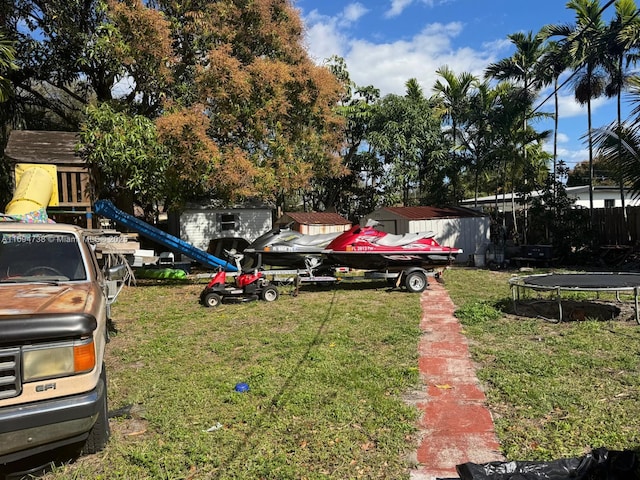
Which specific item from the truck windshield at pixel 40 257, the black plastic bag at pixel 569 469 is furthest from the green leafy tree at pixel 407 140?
the black plastic bag at pixel 569 469

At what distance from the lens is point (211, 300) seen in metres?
10.1

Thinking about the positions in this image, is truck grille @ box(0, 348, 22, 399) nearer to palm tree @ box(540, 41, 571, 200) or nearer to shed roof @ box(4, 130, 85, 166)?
shed roof @ box(4, 130, 85, 166)

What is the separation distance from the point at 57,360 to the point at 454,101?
79.8ft

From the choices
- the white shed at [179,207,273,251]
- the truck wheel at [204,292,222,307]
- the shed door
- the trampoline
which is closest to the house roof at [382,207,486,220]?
the shed door

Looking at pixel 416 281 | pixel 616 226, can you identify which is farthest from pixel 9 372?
pixel 616 226

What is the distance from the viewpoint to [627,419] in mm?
3930

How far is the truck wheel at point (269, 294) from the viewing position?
34.3ft

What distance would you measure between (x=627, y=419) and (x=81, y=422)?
438 cm

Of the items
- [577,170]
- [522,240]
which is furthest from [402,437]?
[577,170]

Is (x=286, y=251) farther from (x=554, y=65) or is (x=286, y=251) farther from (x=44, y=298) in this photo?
(x=554, y=65)

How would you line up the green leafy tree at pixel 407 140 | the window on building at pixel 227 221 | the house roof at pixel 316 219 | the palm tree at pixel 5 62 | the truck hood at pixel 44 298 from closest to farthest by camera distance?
1. the truck hood at pixel 44 298
2. the palm tree at pixel 5 62
3. the window on building at pixel 227 221
4. the house roof at pixel 316 219
5. the green leafy tree at pixel 407 140

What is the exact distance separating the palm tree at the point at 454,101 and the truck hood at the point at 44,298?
21832mm

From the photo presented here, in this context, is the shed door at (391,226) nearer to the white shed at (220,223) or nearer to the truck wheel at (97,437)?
the white shed at (220,223)

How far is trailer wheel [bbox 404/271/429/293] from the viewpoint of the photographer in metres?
11.4
